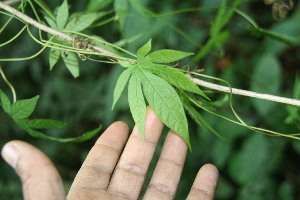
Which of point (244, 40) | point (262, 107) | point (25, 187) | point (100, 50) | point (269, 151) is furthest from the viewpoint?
point (244, 40)

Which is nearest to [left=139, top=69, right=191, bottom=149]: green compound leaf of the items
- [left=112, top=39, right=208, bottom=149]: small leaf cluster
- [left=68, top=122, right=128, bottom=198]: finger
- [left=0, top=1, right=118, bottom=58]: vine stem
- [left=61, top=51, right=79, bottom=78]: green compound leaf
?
[left=112, top=39, right=208, bottom=149]: small leaf cluster

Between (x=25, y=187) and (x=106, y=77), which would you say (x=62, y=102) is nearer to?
(x=106, y=77)

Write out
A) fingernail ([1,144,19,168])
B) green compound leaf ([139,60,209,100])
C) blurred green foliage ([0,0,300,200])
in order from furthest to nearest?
blurred green foliage ([0,0,300,200])
fingernail ([1,144,19,168])
green compound leaf ([139,60,209,100])

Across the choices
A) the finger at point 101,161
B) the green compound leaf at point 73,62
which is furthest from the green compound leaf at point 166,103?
the finger at point 101,161

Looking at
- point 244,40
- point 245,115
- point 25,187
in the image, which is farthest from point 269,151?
point 25,187

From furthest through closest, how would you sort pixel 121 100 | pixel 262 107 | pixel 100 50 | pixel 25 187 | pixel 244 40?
pixel 244 40, pixel 121 100, pixel 262 107, pixel 100 50, pixel 25 187

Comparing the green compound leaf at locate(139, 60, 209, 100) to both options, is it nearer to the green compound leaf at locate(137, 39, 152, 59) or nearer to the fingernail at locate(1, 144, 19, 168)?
the green compound leaf at locate(137, 39, 152, 59)
